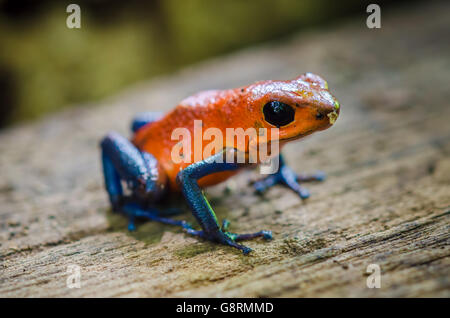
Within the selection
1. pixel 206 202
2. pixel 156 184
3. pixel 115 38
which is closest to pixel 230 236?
pixel 206 202

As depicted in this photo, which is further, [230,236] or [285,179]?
[285,179]

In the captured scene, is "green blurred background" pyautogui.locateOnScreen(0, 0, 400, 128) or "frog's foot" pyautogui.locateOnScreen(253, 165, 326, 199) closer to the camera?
"frog's foot" pyautogui.locateOnScreen(253, 165, 326, 199)

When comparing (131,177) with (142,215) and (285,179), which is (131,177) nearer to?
(142,215)

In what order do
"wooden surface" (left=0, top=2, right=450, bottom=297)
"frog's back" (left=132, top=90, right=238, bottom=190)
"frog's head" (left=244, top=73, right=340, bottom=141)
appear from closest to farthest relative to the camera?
"wooden surface" (left=0, top=2, right=450, bottom=297)
"frog's head" (left=244, top=73, right=340, bottom=141)
"frog's back" (left=132, top=90, right=238, bottom=190)

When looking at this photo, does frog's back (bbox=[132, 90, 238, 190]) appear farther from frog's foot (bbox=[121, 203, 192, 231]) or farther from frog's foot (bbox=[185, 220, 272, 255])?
frog's foot (bbox=[185, 220, 272, 255])

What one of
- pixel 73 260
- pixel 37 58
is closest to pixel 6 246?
pixel 73 260

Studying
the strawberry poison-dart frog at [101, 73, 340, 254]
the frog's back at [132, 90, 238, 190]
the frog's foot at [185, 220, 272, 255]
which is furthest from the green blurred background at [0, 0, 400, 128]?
the frog's foot at [185, 220, 272, 255]
